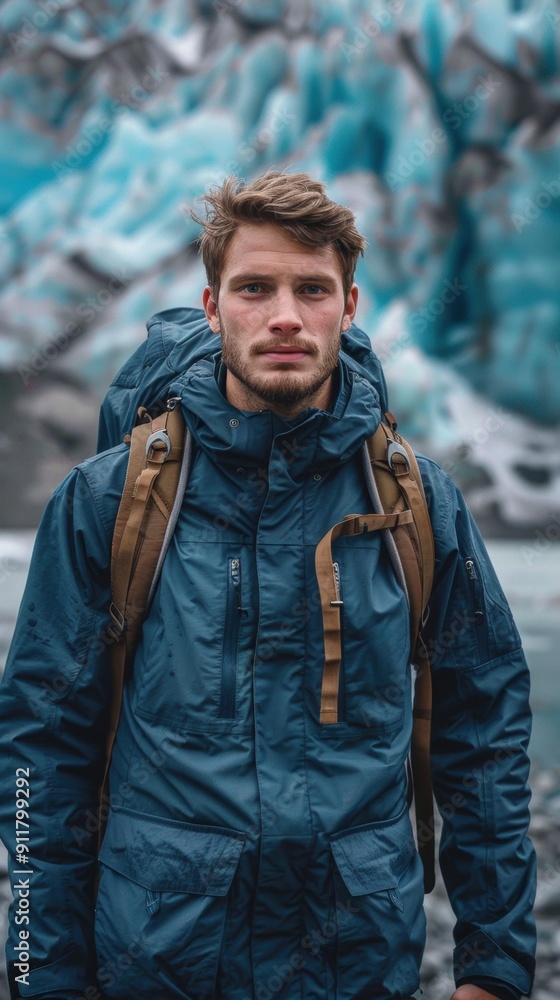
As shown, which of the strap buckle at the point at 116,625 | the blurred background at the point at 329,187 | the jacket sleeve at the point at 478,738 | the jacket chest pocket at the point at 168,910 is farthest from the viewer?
the blurred background at the point at 329,187

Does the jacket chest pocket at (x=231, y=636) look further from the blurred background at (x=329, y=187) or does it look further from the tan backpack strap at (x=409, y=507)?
the blurred background at (x=329, y=187)

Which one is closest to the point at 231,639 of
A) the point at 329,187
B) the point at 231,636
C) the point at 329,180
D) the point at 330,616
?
the point at 231,636

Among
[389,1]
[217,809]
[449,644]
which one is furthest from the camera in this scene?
[389,1]

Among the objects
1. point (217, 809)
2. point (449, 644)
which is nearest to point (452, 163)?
point (449, 644)

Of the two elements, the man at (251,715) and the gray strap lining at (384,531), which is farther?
the gray strap lining at (384,531)

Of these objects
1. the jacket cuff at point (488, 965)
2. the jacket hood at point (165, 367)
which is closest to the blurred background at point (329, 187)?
the jacket hood at point (165, 367)

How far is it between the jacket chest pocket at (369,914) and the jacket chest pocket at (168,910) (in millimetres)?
149

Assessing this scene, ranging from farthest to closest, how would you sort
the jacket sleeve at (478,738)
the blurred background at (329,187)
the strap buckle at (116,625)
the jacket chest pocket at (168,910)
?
the blurred background at (329,187)
the jacket sleeve at (478,738)
the strap buckle at (116,625)
the jacket chest pocket at (168,910)

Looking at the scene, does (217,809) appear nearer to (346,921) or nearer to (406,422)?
(346,921)

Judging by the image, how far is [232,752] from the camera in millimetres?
1190

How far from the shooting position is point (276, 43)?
456 cm

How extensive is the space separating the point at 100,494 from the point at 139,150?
384 centimetres

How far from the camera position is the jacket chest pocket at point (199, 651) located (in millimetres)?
1200

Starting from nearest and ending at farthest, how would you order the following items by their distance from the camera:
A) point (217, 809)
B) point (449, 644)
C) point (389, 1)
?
point (217, 809)
point (449, 644)
point (389, 1)
